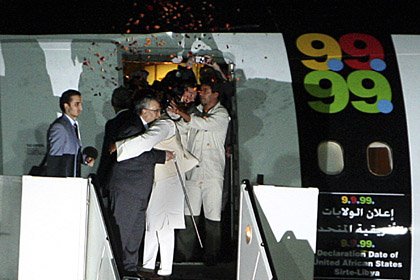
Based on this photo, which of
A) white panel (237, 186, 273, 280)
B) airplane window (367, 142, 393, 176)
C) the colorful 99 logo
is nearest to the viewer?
white panel (237, 186, 273, 280)

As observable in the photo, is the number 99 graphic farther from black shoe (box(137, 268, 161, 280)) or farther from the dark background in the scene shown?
black shoe (box(137, 268, 161, 280))

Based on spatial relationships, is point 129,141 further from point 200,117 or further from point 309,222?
point 309,222

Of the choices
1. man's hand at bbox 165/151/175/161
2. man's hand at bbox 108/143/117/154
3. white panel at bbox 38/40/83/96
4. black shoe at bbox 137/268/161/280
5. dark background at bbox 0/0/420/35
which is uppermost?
dark background at bbox 0/0/420/35

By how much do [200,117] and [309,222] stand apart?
1.43m

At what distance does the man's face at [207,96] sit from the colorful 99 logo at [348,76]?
83 centimetres

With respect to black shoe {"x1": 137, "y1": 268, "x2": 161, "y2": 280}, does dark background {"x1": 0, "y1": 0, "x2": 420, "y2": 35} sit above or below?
above

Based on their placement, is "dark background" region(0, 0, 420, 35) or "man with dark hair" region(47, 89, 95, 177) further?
"dark background" region(0, 0, 420, 35)

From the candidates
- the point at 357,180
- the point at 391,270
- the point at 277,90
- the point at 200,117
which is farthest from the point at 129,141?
the point at 391,270

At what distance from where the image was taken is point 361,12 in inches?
343

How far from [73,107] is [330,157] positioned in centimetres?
236

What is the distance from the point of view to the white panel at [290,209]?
7652 mm

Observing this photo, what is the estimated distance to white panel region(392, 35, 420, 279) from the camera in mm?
8109

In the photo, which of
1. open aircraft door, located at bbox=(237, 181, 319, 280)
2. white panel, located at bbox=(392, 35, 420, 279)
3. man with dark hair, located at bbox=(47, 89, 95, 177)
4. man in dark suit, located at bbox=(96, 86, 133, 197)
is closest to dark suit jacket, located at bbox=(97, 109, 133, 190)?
man in dark suit, located at bbox=(96, 86, 133, 197)

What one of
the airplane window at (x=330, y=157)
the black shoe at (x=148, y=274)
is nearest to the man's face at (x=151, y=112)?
the black shoe at (x=148, y=274)
